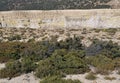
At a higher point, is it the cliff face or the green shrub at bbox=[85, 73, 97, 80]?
the green shrub at bbox=[85, 73, 97, 80]

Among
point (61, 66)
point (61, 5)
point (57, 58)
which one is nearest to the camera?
point (61, 66)

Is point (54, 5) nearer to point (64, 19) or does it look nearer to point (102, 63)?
point (64, 19)

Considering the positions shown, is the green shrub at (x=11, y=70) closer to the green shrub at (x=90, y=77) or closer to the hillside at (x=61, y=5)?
the green shrub at (x=90, y=77)

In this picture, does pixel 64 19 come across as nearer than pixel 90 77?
No

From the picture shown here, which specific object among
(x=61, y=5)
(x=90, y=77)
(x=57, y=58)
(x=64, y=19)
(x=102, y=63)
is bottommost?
(x=61, y=5)

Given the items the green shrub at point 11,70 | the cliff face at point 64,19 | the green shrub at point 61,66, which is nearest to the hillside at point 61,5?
the cliff face at point 64,19

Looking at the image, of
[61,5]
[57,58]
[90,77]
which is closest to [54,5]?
[61,5]

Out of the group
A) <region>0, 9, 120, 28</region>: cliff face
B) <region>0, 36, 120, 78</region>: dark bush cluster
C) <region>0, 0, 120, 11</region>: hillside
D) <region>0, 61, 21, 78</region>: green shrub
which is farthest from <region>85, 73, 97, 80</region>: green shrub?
<region>0, 0, 120, 11</region>: hillside

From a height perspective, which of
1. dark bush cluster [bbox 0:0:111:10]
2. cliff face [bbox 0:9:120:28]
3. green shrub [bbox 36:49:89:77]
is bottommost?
dark bush cluster [bbox 0:0:111:10]

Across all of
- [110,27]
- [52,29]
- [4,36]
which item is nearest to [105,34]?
[110,27]

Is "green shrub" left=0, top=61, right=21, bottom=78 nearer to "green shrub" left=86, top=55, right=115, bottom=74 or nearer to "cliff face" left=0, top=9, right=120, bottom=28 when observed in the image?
"green shrub" left=86, top=55, right=115, bottom=74
